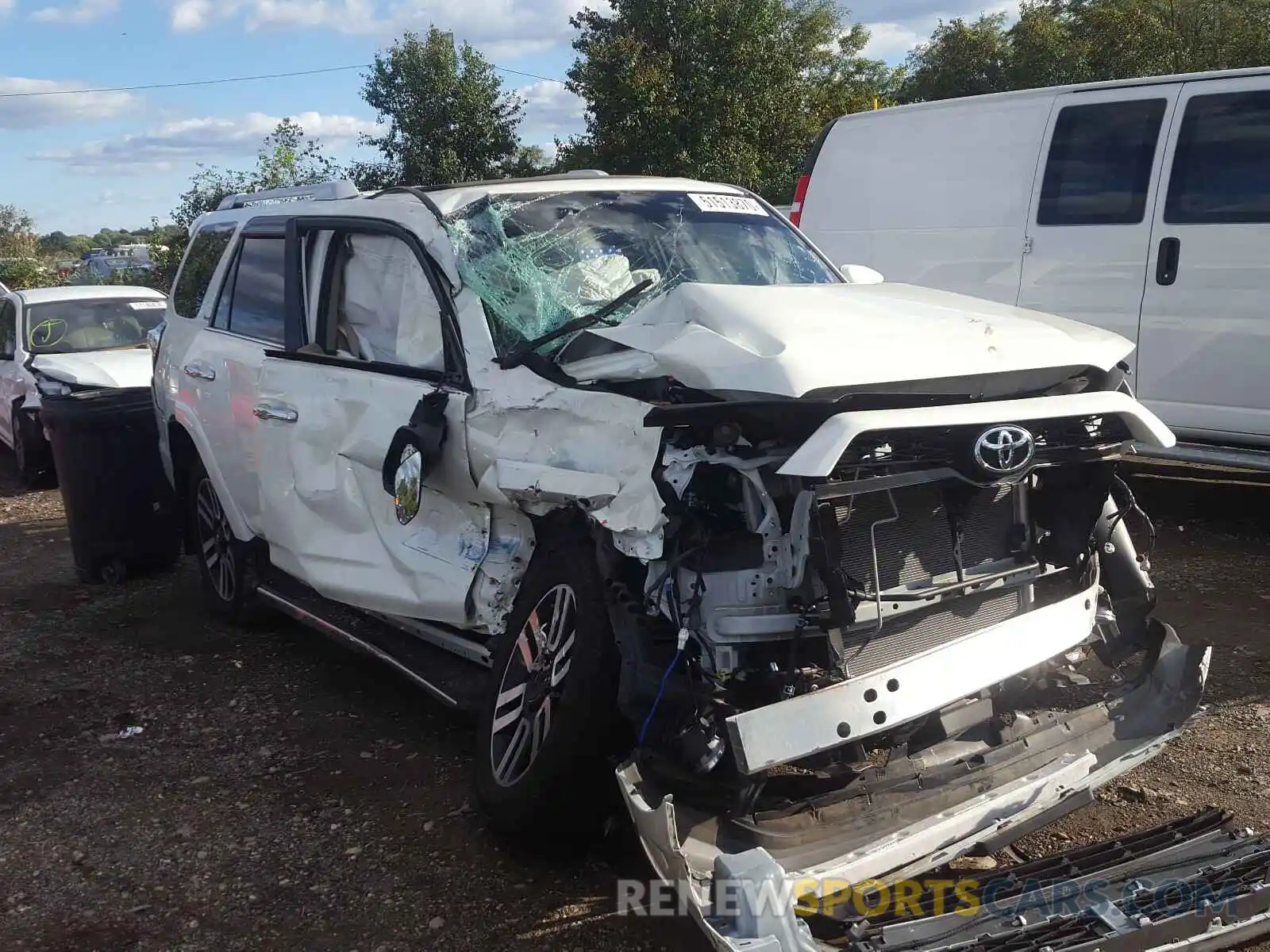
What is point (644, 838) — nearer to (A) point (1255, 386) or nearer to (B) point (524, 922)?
(B) point (524, 922)

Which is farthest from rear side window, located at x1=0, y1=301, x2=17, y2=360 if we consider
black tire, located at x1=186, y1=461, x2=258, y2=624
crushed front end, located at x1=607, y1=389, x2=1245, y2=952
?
crushed front end, located at x1=607, y1=389, x2=1245, y2=952

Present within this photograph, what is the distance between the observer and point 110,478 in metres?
6.69

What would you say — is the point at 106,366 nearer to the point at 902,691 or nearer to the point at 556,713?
the point at 556,713

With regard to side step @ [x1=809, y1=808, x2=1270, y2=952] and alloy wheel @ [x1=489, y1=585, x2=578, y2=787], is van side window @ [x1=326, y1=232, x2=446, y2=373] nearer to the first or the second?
alloy wheel @ [x1=489, y1=585, x2=578, y2=787]

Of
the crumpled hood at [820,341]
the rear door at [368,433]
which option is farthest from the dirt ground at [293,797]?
the crumpled hood at [820,341]

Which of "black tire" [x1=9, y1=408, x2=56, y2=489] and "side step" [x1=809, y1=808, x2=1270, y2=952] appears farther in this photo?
"black tire" [x1=9, y1=408, x2=56, y2=489]

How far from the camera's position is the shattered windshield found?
12.7 feet

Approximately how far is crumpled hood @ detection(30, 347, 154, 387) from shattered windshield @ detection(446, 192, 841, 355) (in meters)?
5.87

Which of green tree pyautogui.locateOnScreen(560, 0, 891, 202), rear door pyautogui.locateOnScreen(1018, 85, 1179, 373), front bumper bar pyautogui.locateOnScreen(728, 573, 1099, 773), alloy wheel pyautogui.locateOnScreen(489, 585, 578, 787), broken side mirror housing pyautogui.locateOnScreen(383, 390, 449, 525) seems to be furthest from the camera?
green tree pyautogui.locateOnScreen(560, 0, 891, 202)

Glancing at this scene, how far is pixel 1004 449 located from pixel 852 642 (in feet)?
2.02

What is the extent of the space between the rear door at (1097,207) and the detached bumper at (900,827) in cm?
352

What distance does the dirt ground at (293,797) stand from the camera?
10.7 feet

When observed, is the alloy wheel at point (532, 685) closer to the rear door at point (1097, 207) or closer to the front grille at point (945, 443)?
the front grille at point (945, 443)

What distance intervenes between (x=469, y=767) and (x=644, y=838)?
1652 millimetres
